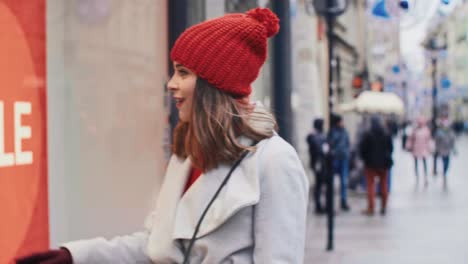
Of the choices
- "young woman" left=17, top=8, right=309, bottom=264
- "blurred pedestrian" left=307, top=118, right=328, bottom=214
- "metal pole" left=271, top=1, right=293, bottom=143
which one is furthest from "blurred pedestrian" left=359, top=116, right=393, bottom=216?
"young woman" left=17, top=8, right=309, bottom=264

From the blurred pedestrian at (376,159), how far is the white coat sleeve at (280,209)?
35.2 feet

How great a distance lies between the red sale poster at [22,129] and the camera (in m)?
3.44

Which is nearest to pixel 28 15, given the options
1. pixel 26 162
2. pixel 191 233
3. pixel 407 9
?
pixel 26 162

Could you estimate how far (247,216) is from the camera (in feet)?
6.97

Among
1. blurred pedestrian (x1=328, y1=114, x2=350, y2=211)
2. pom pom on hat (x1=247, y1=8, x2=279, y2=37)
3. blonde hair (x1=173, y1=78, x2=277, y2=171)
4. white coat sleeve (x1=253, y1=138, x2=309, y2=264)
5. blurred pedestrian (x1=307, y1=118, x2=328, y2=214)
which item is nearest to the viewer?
white coat sleeve (x1=253, y1=138, x2=309, y2=264)

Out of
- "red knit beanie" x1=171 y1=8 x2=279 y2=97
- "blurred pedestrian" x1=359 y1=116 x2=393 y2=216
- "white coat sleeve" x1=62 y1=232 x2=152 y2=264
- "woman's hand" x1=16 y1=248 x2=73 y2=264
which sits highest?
"red knit beanie" x1=171 y1=8 x2=279 y2=97

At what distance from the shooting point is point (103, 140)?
504 centimetres

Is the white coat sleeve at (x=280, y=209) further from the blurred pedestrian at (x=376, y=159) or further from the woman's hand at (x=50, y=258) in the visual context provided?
the blurred pedestrian at (x=376, y=159)

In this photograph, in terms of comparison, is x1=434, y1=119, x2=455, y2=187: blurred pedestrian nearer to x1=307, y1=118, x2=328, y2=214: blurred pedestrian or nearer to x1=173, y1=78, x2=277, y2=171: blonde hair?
x1=307, y1=118, x2=328, y2=214: blurred pedestrian

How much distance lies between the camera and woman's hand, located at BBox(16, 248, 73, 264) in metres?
2.09

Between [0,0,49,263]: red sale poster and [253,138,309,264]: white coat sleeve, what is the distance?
1.67 m

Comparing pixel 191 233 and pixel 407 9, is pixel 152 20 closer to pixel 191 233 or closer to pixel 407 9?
pixel 407 9

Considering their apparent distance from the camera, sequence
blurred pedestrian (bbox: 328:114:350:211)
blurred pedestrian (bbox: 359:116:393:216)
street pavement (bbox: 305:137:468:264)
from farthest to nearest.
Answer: blurred pedestrian (bbox: 328:114:350:211) → blurred pedestrian (bbox: 359:116:393:216) → street pavement (bbox: 305:137:468:264)

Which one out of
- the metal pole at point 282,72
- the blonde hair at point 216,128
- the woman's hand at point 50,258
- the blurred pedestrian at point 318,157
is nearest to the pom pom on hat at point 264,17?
the blonde hair at point 216,128
